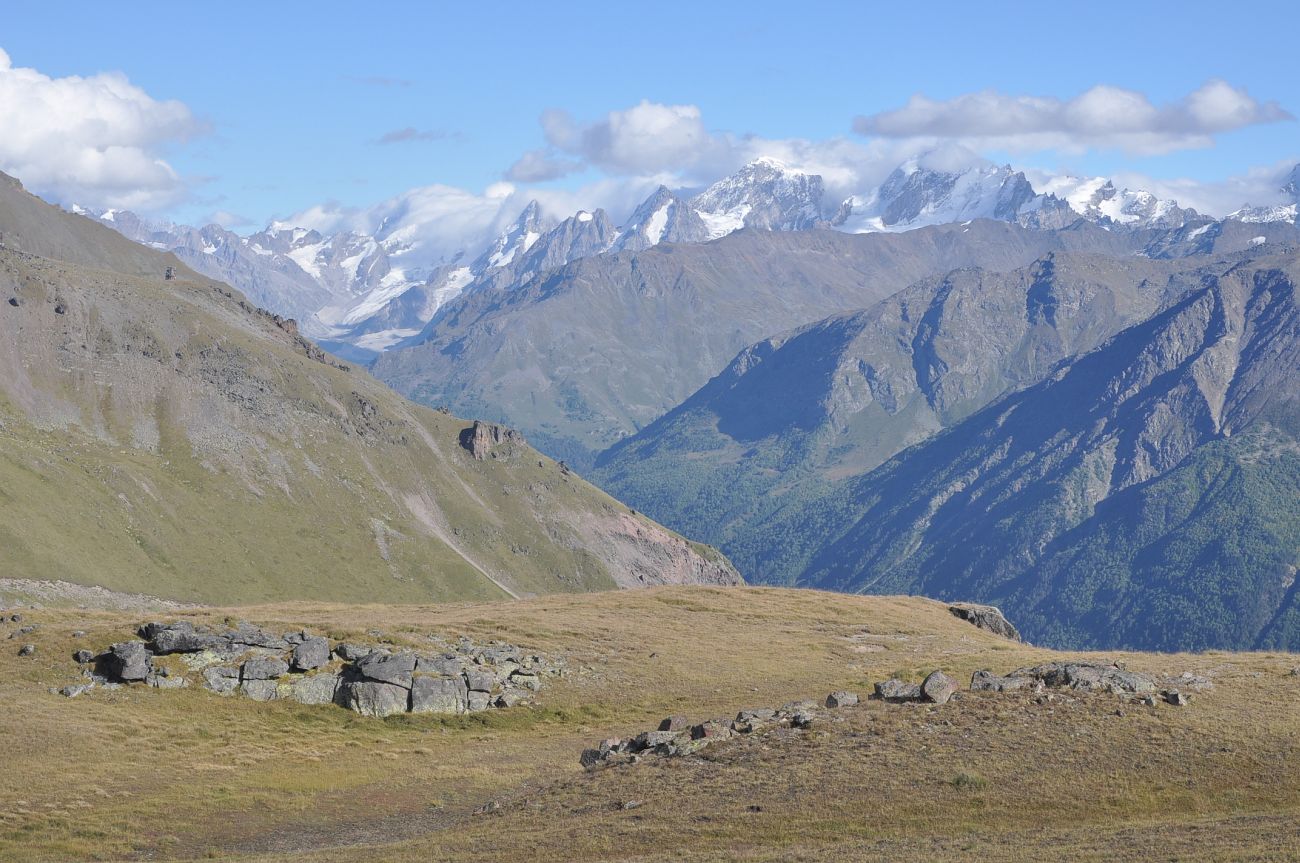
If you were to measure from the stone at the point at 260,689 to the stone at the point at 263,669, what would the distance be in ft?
1.31

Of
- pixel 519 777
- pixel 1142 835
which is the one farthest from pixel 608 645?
pixel 1142 835

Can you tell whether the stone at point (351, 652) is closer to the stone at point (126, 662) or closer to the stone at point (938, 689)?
the stone at point (126, 662)

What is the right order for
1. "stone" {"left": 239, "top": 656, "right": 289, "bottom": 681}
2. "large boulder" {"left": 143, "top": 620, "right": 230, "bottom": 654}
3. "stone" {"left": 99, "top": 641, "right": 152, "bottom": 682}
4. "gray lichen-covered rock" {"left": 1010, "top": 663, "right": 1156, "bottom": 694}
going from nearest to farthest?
"gray lichen-covered rock" {"left": 1010, "top": 663, "right": 1156, "bottom": 694}
"stone" {"left": 99, "top": 641, "right": 152, "bottom": 682}
"stone" {"left": 239, "top": 656, "right": 289, "bottom": 681}
"large boulder" {"left": 143, "top": 620, "right": 230, "bottom": 654}

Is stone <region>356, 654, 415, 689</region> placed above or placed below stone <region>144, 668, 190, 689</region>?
above

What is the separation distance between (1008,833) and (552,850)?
18094 mm

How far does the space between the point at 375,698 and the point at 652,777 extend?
27153 mm

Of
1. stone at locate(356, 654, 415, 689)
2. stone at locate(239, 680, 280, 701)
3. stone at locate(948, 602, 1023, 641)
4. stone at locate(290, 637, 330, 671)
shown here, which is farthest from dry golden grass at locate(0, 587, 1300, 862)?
stone at locate(948, 602, 1023, 641)

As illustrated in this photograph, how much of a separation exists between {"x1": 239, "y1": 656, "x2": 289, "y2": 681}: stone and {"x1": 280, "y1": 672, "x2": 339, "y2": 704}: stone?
1.10 m

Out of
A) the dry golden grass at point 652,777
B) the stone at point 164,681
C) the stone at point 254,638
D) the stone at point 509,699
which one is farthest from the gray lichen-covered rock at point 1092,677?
the stone at point 164,681

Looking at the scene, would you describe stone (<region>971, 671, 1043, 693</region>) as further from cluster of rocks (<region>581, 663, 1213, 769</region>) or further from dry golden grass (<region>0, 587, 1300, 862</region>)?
dry golden grass (<region>0, 587, 1300, 862</region>)

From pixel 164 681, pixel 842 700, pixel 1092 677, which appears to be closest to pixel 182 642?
pixel 164 681

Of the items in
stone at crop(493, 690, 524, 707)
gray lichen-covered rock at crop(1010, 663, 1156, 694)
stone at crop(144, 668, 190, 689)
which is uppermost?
gray lichen-covered rock at crop(1010, 663, 1156, 694)

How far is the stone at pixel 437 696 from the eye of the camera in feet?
263

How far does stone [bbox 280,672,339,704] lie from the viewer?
79.6 m
